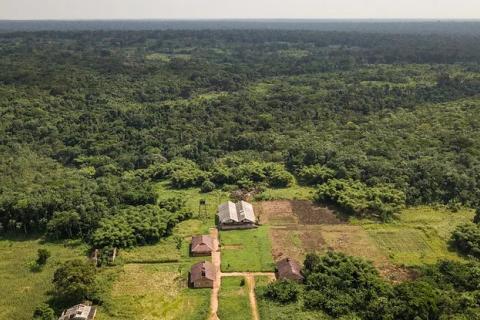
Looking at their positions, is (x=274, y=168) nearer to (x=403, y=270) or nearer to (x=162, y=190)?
(x=162, y=190)

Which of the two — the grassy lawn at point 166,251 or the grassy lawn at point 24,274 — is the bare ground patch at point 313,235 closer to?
the grassy lawn at point 166,251

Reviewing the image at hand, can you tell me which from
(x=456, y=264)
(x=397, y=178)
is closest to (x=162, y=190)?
(x=397, y=178)

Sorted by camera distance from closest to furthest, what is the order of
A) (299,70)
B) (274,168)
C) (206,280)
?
(206,280) → (274,168) → (299,70)

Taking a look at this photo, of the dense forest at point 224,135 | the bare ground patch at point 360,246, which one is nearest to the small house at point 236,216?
the dense forest at point 224,135

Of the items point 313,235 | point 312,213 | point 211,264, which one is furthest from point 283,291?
point 312,213

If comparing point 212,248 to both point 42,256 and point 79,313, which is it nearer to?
point 79,313

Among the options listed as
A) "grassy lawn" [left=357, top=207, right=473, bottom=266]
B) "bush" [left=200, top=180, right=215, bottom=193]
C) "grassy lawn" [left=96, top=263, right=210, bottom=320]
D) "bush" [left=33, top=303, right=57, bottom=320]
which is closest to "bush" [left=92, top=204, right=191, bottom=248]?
"grassy lawn" [left=96, top=263, right=210, bottom=320]

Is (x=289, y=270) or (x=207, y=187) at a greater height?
(x=207, y=187)

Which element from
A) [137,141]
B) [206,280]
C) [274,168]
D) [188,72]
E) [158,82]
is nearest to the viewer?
[206,280]
